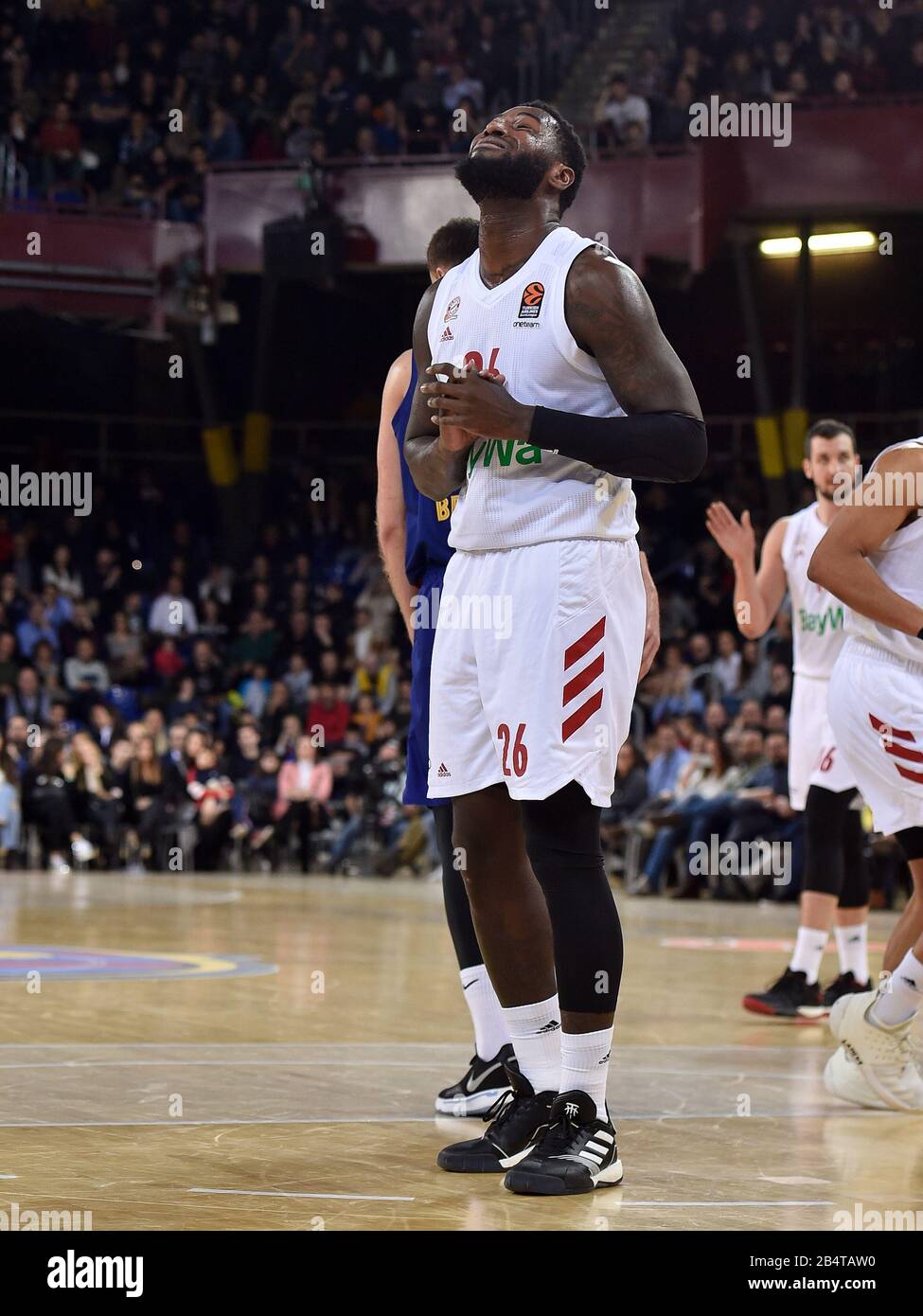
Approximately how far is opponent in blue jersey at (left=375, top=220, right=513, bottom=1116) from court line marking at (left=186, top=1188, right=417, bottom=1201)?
1129 mm

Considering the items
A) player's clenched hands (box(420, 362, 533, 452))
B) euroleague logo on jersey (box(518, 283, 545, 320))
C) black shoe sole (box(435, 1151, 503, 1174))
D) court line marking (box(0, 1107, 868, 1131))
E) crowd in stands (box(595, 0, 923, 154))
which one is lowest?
court line marking (box(0, 1107, 868, 1131))

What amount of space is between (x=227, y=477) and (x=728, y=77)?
26.5 feet

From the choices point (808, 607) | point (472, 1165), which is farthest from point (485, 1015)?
point (808, 607)

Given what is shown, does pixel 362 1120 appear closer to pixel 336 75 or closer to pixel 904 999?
pixel 904 999

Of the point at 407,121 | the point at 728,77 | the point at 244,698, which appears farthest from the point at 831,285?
the point at 244,698

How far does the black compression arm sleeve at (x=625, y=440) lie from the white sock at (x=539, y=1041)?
121 cm

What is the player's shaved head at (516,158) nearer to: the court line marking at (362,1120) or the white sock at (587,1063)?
the white sock at (587,1063)

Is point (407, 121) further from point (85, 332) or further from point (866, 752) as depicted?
point (866, 752)

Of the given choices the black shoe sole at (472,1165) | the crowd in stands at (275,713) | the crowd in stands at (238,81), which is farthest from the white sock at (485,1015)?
the crowd in stands at (238,81)

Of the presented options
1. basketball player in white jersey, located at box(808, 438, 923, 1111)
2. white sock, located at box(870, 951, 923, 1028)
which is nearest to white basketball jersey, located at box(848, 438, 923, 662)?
basketball player in white jersey, located at box(808, 438, 923, 1111)

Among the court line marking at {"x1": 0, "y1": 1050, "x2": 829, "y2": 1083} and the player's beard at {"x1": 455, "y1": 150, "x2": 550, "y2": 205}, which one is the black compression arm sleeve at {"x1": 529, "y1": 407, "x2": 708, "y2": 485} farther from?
the court line marking at {"x1": 0, "y1": 1050, "x2": 829, "y2": 1083}

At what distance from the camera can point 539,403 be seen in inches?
154

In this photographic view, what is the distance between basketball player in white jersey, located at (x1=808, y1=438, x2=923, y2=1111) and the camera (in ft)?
15.7

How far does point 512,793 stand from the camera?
3.79 meters
